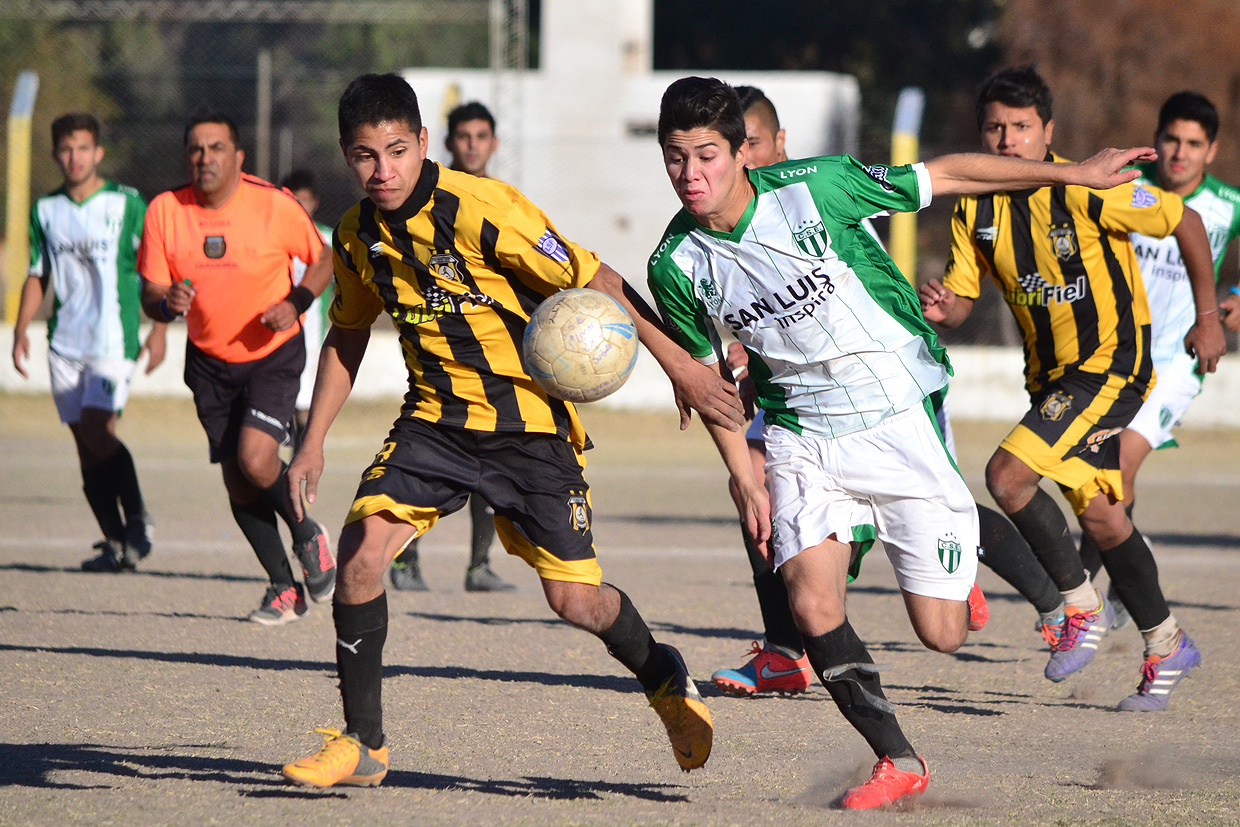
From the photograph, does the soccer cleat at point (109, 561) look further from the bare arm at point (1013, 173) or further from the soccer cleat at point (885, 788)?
the bare arm at point (1013, 173)

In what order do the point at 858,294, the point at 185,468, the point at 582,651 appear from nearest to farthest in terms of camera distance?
the point at 858,294, the point at 582,651, the point at 185,468

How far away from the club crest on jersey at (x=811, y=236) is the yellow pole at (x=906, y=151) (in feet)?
33.6

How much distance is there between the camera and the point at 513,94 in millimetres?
22125

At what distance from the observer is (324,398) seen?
171 inches

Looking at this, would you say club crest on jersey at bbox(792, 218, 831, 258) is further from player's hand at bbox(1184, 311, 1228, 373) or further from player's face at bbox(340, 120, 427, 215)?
player's hand at bbox(1184, 311, 1228, 373)

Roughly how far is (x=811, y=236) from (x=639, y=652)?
128 cm

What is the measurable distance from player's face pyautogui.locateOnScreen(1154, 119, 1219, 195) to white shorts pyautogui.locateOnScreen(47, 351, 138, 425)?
18.7 feet

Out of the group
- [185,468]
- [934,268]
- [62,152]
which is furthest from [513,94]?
[62,152]

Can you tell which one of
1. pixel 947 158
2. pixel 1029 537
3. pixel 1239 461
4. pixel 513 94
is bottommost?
pixel 1239 461

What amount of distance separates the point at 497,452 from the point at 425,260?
1.94 ft

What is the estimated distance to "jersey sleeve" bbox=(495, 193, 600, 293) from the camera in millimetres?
4133

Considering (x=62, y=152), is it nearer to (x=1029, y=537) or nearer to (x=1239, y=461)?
(x=1029, y=537)

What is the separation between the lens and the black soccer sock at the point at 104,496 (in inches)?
316

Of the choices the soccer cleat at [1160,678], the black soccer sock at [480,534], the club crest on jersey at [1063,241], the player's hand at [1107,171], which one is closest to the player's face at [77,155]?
the black soccer sock at [480,534]
